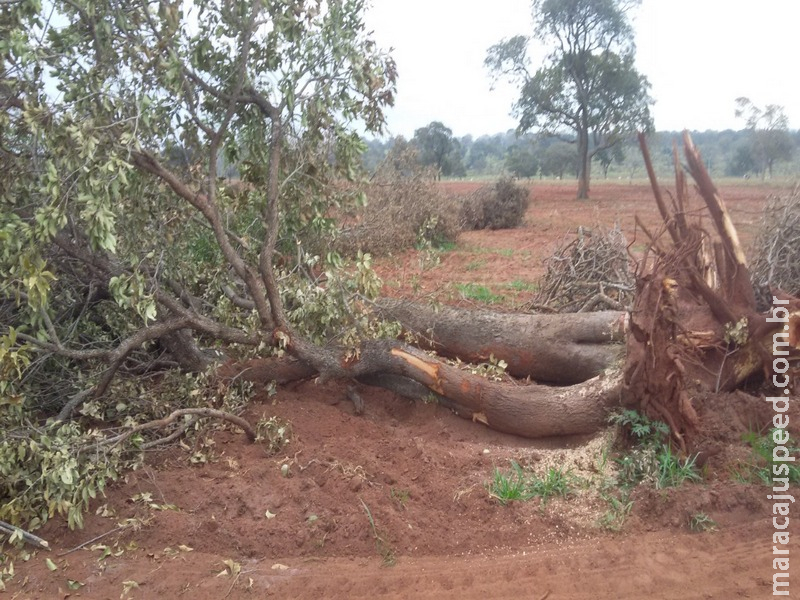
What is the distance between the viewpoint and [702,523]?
3.25m

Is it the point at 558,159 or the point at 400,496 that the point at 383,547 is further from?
the point at 558,159

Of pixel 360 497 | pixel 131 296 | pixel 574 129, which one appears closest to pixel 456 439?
pixel 360 497

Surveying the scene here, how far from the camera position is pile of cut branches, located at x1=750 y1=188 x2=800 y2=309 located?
5.74 m

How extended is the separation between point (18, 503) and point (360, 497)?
171 centimetres

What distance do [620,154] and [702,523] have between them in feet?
97.1

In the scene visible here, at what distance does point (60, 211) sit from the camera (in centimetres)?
332

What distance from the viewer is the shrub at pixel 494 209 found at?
16.2 meters

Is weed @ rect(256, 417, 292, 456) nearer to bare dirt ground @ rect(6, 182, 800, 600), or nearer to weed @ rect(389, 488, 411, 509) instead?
bare dirt ground @ rect(6, 182, 800, 600)

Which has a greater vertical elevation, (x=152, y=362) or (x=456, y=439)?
(x=152, y=362)

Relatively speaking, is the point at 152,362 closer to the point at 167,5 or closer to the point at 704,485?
the point at 167,5

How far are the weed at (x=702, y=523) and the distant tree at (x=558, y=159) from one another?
38.3 m

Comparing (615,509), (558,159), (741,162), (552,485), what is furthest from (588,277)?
(558,159)

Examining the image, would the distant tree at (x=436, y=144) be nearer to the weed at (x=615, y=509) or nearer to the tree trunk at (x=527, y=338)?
the tree trunk at (x=527, y=338)

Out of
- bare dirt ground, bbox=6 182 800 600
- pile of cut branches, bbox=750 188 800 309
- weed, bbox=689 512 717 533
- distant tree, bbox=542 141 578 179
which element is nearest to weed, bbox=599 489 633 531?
bare dirt ground, bbox=6 182 800 600
